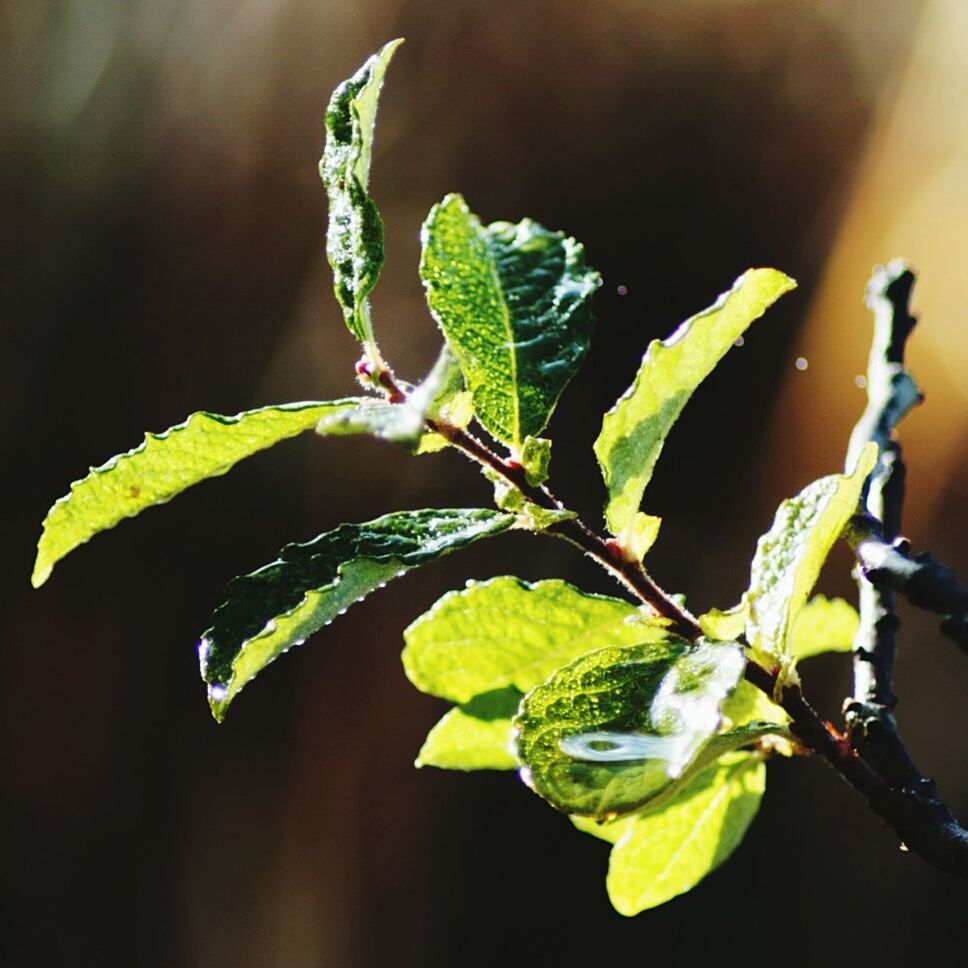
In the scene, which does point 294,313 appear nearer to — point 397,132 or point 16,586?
point 397,132

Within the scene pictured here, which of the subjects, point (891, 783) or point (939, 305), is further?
point (939, 305)

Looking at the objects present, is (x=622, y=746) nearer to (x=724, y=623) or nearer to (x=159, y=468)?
(x=724, y=623)

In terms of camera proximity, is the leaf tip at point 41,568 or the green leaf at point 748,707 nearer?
the leaf tip at point 41,568

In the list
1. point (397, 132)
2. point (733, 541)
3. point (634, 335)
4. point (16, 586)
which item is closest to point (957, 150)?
point (634, 335)

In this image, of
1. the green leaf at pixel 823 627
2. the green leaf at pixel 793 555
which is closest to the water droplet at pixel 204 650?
the green leaf at pixel 793 555

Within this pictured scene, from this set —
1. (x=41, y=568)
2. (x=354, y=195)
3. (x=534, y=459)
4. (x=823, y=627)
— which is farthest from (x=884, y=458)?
(x=41, y=568)

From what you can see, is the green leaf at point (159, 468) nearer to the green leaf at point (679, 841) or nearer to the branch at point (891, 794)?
the branch at point (891, 794)
